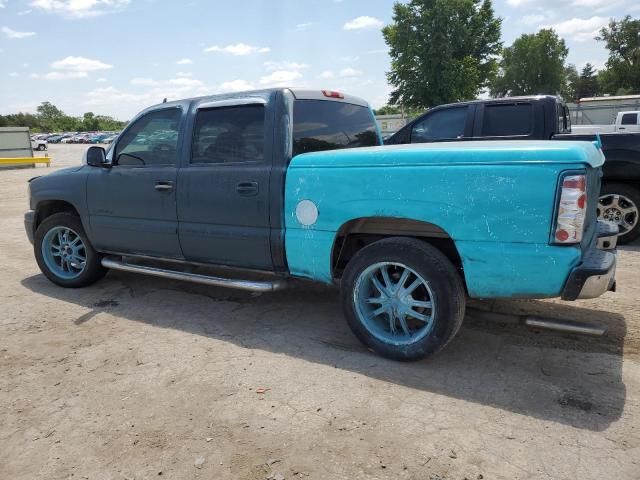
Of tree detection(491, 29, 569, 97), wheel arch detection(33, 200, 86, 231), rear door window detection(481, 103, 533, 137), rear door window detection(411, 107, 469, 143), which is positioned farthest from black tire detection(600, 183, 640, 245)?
tree detection(491, 29, 569, 97)

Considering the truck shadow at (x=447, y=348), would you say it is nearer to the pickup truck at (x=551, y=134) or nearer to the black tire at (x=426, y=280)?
the black tire at (x=426, y=280)

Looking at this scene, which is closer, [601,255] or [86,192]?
[601,255]

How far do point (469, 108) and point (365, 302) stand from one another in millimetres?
4419

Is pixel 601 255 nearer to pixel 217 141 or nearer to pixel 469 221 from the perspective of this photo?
pixel 469 221

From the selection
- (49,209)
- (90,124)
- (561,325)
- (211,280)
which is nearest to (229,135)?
(211,280)

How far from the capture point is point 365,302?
3.76 meters

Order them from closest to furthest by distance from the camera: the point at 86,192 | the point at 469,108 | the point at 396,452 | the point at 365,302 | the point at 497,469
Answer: the point at 497,469 < the point at 396,452 < the point at 365,302 < the point at 86,192 < the point at 469,108

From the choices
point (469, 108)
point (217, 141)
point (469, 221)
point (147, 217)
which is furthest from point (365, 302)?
point (469, 108)

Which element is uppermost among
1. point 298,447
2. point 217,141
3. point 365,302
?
point 217,141

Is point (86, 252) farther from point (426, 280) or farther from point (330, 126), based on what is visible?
point (426, 280)

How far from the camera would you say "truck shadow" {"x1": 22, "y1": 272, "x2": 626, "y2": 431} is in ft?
10.2

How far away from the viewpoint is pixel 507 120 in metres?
6.94

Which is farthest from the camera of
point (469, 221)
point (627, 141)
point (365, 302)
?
point (627, 141)

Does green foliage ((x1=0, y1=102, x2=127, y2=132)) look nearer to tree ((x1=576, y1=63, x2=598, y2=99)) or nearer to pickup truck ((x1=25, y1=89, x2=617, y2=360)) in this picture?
tree ((x1=576, y1=63, x2=598, y2=99))
